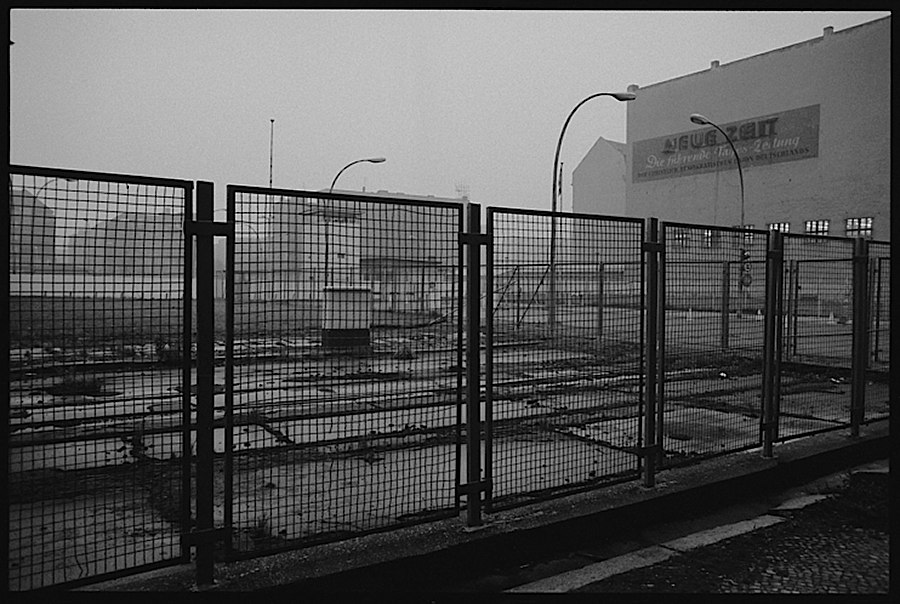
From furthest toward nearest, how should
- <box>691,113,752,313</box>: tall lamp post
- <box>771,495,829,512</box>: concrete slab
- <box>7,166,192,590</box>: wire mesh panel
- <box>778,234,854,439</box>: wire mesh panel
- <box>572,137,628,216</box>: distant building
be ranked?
<box>572,137,628,216</box>: distant building
<box>778,234,854,439</box>: wire mesh panel
<box>691,113,752,313</box>: tall lamp post
<box>771,495,829,512</box>: concrete slab
<box>7,166,192,590</box>: wire mesh panel

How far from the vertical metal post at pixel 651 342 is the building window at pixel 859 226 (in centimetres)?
2873

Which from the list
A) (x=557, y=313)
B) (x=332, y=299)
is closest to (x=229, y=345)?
(x=332, y=299)

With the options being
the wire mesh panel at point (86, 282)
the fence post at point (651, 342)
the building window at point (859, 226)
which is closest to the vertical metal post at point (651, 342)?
the fence post at point (651, 342)

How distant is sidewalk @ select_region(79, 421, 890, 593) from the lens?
3.64 meters

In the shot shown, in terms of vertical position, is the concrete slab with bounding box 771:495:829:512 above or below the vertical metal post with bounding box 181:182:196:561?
below

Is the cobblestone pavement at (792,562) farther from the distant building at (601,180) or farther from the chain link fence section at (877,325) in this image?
the distant building at (601,180)

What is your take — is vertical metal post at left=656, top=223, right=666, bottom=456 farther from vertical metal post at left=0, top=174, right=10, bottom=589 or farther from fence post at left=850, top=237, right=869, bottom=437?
vertical metal post at left=0, top=174, right=10, bottom=589

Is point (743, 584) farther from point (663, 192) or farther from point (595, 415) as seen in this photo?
point (663, 192)

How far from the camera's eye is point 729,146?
3612cm

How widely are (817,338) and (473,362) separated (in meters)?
9.83

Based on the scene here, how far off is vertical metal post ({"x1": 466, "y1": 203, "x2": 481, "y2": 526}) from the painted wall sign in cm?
3266

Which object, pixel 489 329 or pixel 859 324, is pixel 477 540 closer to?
pixel 489 329

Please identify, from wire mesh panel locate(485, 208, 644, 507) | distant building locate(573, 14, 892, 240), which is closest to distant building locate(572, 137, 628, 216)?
distant building locate(573, 14, 892, 240)

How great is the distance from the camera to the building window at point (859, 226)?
2987 centimetres
